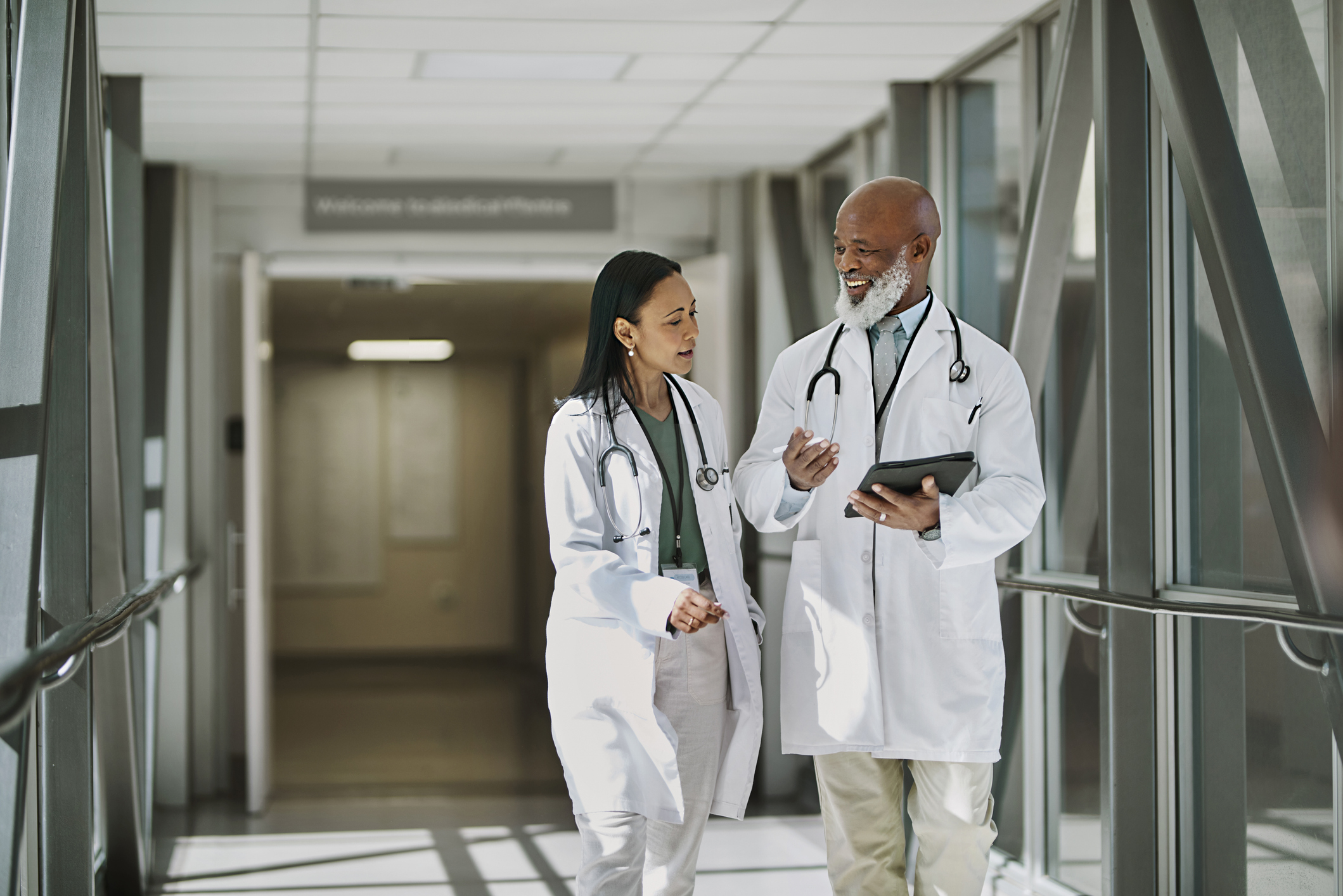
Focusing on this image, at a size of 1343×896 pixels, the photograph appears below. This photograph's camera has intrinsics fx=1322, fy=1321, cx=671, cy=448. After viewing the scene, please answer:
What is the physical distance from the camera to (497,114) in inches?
217

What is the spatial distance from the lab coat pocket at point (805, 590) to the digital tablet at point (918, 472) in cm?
28

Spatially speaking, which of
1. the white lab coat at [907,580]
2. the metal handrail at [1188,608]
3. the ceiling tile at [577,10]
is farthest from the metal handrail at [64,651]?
the metal handrail at [1188,608]

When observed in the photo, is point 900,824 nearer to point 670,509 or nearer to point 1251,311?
point 670,509

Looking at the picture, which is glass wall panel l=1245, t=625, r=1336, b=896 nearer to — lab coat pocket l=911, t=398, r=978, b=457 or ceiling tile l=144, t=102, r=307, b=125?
lab coat pocket l=911, t=398, r=978, b=457

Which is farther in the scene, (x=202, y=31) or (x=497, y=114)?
(x=497, y=114)

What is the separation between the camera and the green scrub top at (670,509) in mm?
2698

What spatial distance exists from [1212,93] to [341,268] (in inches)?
178

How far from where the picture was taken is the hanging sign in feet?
21.5

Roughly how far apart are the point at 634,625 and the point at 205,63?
315 cm

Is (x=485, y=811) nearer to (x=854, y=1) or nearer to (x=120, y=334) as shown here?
(x=120, y=334)

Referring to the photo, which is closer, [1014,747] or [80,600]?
[80,600]

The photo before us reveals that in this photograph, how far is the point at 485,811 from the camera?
6.05m

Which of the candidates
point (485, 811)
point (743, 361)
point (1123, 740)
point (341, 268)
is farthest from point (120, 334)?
point (1123, 740)

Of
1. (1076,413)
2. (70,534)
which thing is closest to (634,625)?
(70,534)
